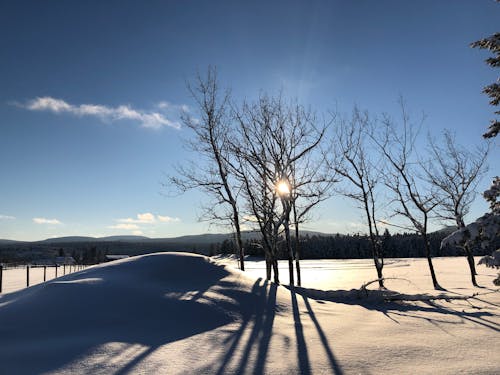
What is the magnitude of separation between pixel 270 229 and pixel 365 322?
845 centimetres

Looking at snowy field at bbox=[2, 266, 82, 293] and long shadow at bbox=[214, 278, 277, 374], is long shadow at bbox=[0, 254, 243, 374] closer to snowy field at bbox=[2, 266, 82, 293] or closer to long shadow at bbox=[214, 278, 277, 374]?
long shadow at bbox=[214, 278, 277, 374]

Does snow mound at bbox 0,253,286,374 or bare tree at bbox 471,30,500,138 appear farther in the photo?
bare tree at bbox 471,30,500,138

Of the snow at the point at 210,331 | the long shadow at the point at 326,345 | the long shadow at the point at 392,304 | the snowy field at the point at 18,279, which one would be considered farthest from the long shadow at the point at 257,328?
the snowy field at the point at 18,279

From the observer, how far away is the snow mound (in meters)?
4.60

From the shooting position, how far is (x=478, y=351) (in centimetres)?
492

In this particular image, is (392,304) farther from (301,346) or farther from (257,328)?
(301,346)

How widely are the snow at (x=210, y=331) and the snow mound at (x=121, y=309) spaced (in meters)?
0.02

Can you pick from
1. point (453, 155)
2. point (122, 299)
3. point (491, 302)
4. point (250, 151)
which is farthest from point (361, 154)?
point (122, 299)

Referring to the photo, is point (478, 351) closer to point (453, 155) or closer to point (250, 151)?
point (250, 151)

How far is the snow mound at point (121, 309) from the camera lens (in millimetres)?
4598

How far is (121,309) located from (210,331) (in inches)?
67.1

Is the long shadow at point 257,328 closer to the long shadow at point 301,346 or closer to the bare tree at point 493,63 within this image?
the long shadow at point 301,346

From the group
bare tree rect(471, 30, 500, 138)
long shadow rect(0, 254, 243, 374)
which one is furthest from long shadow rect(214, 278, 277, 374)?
bare tree rect(471, 30, 500, 138)

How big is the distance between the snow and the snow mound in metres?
0.02
